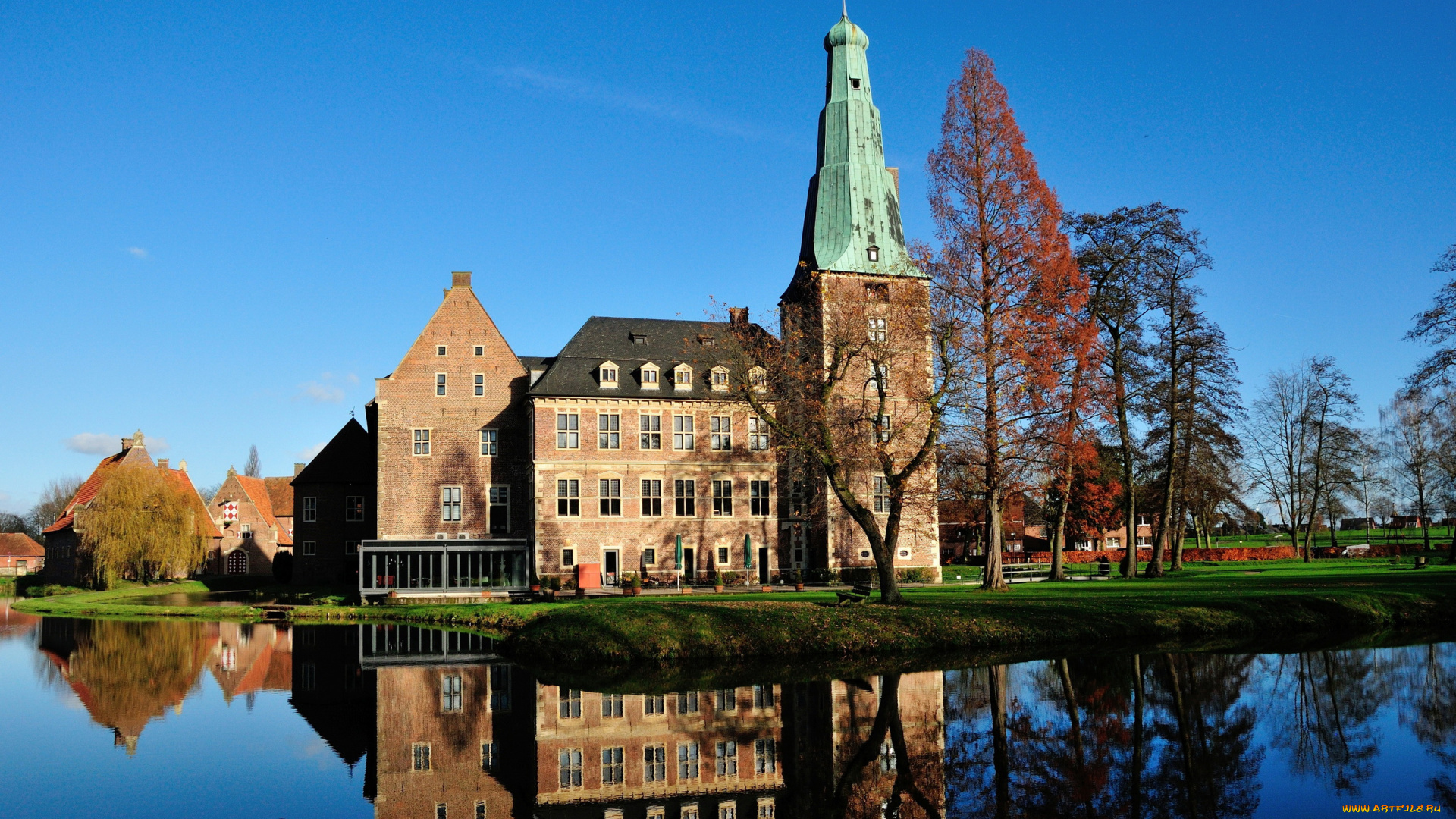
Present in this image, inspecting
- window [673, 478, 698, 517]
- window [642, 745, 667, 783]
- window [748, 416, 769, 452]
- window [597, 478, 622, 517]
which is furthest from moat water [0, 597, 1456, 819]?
window [748, 416, 769, 452]

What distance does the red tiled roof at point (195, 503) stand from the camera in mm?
59594

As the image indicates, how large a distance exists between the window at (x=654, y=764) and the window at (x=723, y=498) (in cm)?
3115

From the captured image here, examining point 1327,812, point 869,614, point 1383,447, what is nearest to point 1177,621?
point 869,614

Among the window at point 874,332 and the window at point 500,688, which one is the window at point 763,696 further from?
the window at point 874,332

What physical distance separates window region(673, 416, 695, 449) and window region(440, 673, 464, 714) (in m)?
24.6

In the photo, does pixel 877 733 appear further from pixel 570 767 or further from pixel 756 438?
pixel 756 438

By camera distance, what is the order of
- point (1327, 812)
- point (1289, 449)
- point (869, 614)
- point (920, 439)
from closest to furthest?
point (1327, 812) < point (869, 614) < point (920, 439) < point (1289, 449)

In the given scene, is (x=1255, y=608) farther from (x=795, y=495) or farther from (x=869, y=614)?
(x=795, y=495)

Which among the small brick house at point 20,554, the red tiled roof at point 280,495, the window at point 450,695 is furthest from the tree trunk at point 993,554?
the small brick house at point 20,554

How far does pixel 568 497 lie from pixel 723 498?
6.89m

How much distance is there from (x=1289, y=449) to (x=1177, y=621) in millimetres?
39092

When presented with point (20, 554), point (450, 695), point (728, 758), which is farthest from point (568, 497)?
point (20, 554)

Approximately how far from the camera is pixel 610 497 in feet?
143

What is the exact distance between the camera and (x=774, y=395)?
32.3 metres
